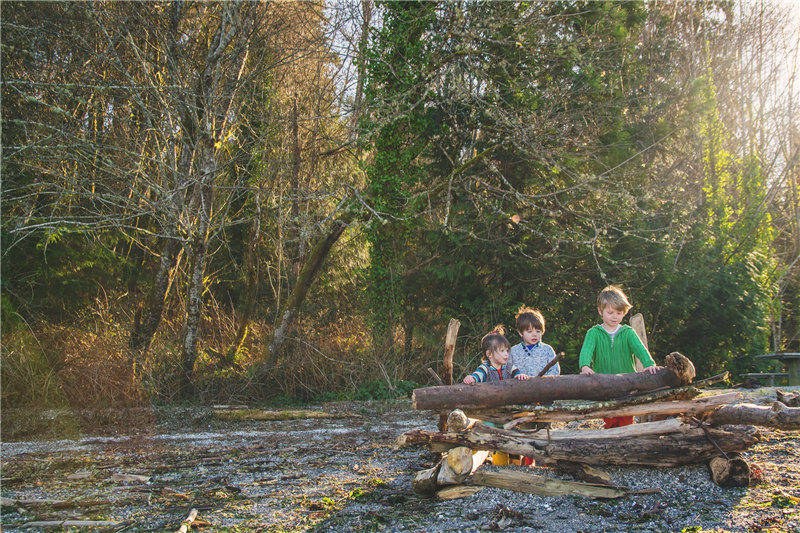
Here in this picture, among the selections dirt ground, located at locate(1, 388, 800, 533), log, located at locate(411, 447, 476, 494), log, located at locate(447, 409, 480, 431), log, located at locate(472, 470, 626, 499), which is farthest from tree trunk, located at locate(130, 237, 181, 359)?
log, located at locate(472, 470, 626, 499)

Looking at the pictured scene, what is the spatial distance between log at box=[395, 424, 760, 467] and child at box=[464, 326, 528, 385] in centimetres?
67

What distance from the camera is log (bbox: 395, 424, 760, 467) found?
433 centimetres

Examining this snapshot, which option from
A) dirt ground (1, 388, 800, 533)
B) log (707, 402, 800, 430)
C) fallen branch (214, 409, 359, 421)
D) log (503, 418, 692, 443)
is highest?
log (707, 402, 800, 430)

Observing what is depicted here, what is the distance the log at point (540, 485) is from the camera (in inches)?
163

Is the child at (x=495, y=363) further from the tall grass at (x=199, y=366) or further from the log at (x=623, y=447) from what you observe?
the tall grass at (x=199, y=366)

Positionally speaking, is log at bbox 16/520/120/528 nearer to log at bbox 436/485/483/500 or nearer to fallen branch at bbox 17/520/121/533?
fallen branch at bbox 17/520/121/533

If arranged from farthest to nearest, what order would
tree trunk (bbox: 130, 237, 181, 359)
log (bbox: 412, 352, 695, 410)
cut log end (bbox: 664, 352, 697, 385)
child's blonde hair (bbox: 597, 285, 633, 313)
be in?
tree trunk (bbox: 130, 237, 181, 359) < child's blonde hair (bbox: 597, 285, 633, 313) < log (bbox: 412, 352, 695, 410) < cut log end (bbox: 664, 352, 697, 385)

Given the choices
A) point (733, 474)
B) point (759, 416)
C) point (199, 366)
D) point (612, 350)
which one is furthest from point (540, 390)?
point (199, 366)

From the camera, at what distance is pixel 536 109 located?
11141 millimetres

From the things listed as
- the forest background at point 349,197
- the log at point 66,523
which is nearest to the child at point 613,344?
the log at point 66,523

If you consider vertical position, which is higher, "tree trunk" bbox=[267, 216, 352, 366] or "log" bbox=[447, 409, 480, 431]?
"tree trunk" bbox=[267, 216, 352, 366]

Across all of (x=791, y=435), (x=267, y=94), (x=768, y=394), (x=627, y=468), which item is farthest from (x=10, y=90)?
(x=768, y=394)

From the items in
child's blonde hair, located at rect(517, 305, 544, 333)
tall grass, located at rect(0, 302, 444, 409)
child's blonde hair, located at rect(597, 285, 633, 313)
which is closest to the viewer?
child's blonde hair, located at rect(597, 285, 633, 313)

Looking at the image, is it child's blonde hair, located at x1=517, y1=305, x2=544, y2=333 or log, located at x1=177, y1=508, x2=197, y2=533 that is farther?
child's blonde hair, located at x1=517, y1=305, x2=544, y2=333
